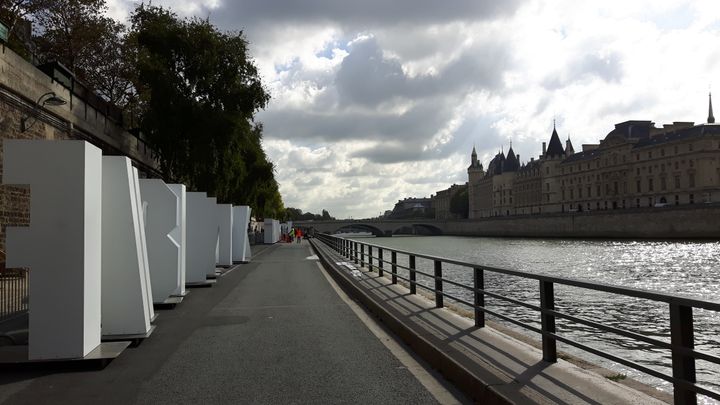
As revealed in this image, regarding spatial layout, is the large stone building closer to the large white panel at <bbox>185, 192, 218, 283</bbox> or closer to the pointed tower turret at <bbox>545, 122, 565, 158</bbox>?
the pointed tower turret at <bbox>545, 122, 565, 158</bbox>

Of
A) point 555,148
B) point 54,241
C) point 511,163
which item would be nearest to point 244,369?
point 54,241

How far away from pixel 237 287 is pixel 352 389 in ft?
37.1

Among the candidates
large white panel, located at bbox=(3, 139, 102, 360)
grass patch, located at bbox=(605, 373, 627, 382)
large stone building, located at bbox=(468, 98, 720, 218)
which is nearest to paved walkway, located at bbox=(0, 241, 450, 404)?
large white panel, located at bbox=(3, 139, 102, 360)

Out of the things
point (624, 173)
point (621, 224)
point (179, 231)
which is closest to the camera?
point (179, 231)

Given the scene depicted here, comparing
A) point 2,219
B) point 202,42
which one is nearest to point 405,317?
point 2,219

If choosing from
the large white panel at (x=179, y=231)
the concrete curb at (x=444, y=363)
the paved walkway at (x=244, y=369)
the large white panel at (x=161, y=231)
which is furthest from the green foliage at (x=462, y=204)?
the paved walkway at (x=244, y=369)

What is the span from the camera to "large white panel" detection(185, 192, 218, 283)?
674 inches

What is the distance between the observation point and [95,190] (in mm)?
7297

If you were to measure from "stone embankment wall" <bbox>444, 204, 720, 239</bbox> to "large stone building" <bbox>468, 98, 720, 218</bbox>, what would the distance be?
10.8ft

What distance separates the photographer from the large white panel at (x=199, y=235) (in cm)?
1712

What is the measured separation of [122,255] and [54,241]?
61.7 inches

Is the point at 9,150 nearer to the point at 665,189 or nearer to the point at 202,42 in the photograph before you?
the point at 202,42

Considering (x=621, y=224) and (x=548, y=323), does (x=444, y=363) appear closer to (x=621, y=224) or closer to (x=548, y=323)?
(x=548, y=323)

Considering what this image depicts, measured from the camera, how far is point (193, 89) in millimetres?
28594
